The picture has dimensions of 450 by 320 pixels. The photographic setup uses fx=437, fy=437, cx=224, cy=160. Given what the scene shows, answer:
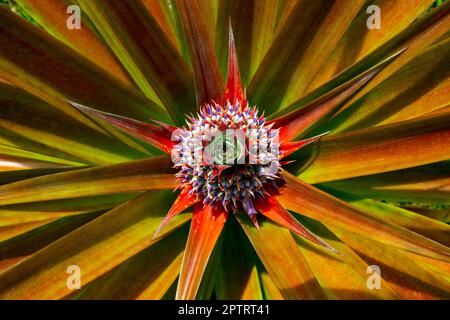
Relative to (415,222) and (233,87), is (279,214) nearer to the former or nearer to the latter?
(233,87)

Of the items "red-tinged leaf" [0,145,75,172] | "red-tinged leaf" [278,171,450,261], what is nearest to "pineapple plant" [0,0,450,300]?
"red-tinged leaf" [278,171,450,261]

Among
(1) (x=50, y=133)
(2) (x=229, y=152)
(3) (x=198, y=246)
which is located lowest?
(3) (x=198, y=246)

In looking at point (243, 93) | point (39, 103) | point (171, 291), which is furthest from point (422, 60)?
point (39, 103)

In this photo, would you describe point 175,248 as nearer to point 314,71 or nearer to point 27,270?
point 27,270

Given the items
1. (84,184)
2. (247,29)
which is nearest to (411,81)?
(247,29)

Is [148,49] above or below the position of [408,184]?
above
